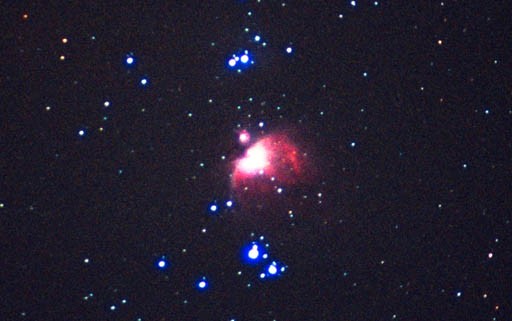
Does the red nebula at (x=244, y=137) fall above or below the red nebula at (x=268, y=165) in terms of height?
above

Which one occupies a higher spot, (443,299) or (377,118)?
(377,118)

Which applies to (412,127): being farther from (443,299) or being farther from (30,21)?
Answer: (30,21)

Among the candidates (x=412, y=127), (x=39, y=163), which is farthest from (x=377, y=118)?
(x=39, y=163)

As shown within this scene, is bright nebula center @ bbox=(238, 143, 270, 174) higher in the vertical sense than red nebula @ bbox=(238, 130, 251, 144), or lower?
lower

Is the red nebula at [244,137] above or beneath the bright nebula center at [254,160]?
above
